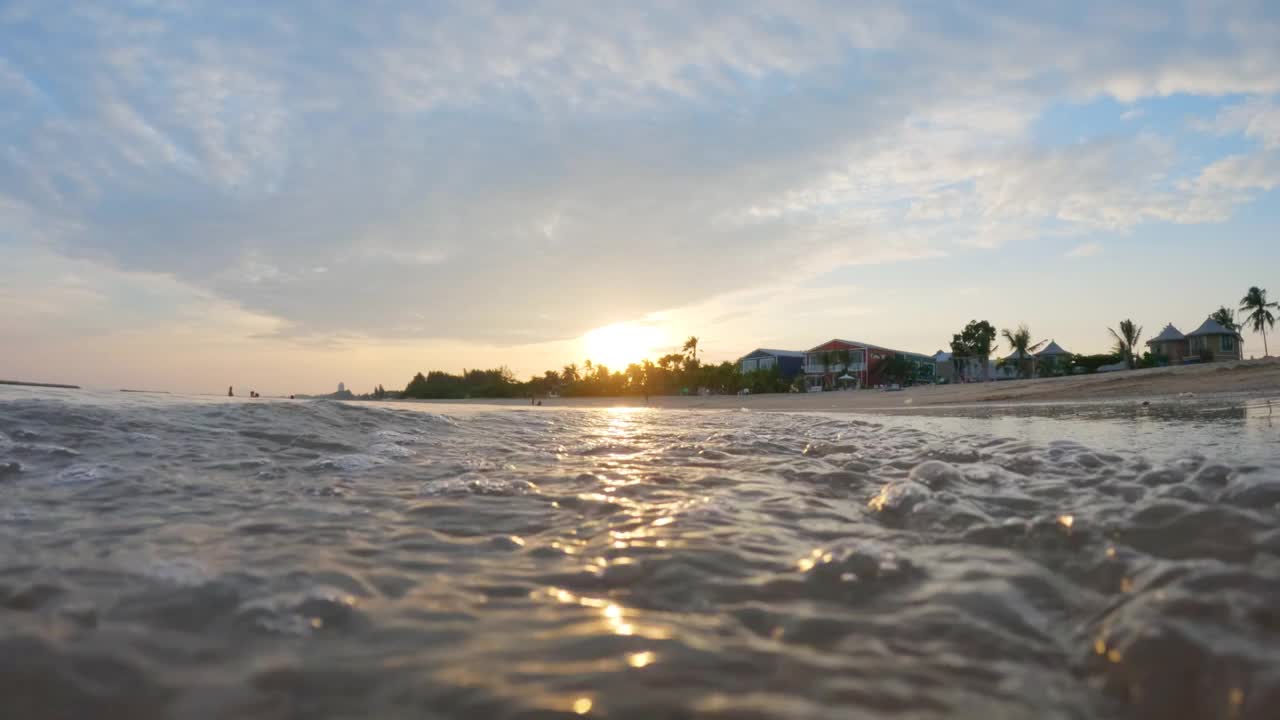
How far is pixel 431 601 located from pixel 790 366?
271 feet

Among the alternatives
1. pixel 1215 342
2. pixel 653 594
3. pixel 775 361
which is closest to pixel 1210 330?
pixel 1215 342

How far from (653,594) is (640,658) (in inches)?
20.9

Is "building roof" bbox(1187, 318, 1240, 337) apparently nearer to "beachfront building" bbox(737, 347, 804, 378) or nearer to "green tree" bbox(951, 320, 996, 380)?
"green tree" bbox(951, 320, 996, 380)

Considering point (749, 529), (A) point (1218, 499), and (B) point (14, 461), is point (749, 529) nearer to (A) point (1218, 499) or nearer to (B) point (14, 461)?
(A) point (1218, 499)

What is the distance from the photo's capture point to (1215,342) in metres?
59.8

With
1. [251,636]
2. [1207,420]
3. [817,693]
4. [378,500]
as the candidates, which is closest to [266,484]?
[378,500]

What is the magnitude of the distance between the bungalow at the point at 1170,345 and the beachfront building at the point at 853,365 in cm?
2208

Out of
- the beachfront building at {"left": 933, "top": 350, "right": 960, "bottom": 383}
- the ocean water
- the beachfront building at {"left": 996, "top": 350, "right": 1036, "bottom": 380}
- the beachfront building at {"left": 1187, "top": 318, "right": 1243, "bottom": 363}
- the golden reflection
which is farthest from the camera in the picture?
the beachfront building at {"left": 933, "top": 350, "right": 960, "bottom": 383}

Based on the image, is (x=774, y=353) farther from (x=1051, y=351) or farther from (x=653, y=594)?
(x=653, y=594)

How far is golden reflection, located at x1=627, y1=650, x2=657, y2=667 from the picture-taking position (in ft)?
5.57

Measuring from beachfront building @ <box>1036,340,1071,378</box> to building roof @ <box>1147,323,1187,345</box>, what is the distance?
31.7 feet

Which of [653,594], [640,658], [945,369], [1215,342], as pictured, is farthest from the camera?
[945,369]

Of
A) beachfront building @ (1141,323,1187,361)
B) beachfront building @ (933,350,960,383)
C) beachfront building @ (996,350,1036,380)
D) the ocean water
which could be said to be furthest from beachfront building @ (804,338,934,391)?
the ocean water

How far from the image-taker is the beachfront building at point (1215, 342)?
59.5 meters
